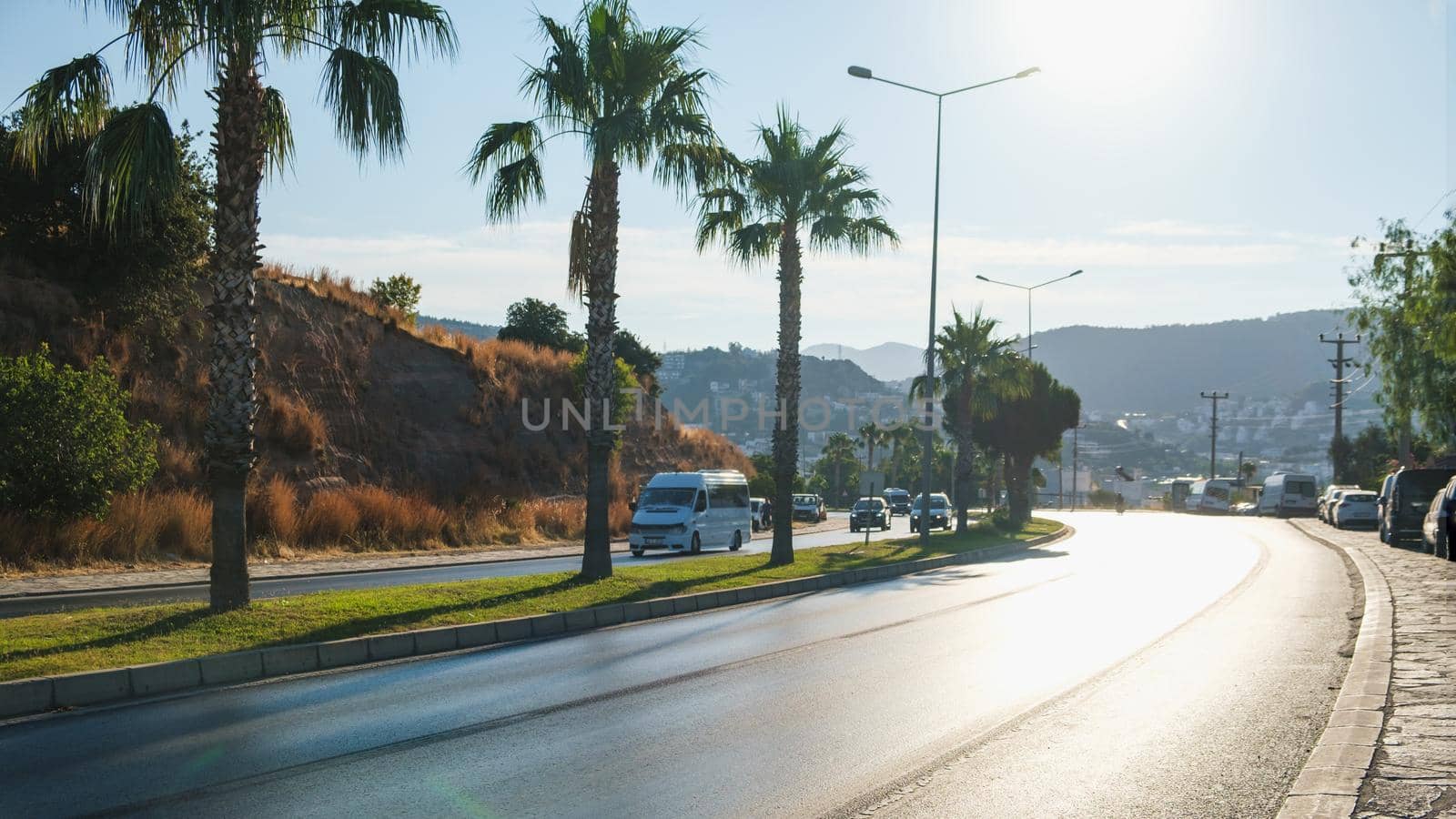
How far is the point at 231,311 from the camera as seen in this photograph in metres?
13.0

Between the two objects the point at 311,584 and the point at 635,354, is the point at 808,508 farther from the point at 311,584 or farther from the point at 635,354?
the point at 311,584

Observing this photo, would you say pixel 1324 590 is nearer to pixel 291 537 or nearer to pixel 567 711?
pixel 567 711

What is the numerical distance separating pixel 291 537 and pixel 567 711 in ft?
64.0

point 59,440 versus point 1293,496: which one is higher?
point 59,440

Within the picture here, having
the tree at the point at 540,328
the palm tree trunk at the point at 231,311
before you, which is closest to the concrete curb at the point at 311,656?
the palm tree trunk at the point at 231,311

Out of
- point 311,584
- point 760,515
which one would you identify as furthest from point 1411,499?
point 311,584

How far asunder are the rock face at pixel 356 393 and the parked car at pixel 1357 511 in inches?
1051

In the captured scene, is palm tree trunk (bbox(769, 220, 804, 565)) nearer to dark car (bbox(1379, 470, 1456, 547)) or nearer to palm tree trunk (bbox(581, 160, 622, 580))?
palm tree trunk (bbox(581, 160, 622, 580))

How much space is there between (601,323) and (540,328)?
55085 mm

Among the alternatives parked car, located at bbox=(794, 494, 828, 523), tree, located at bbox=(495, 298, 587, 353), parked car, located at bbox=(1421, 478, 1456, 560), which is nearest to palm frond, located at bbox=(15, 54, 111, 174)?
parked car, located at bbox=(1421, 478, 1456, 560)

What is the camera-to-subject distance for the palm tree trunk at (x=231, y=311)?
1298cm

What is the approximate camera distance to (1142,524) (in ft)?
178

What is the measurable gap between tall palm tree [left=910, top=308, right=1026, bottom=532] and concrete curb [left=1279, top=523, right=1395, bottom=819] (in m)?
28.7

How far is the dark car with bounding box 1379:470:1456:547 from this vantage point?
30828 millimetres
